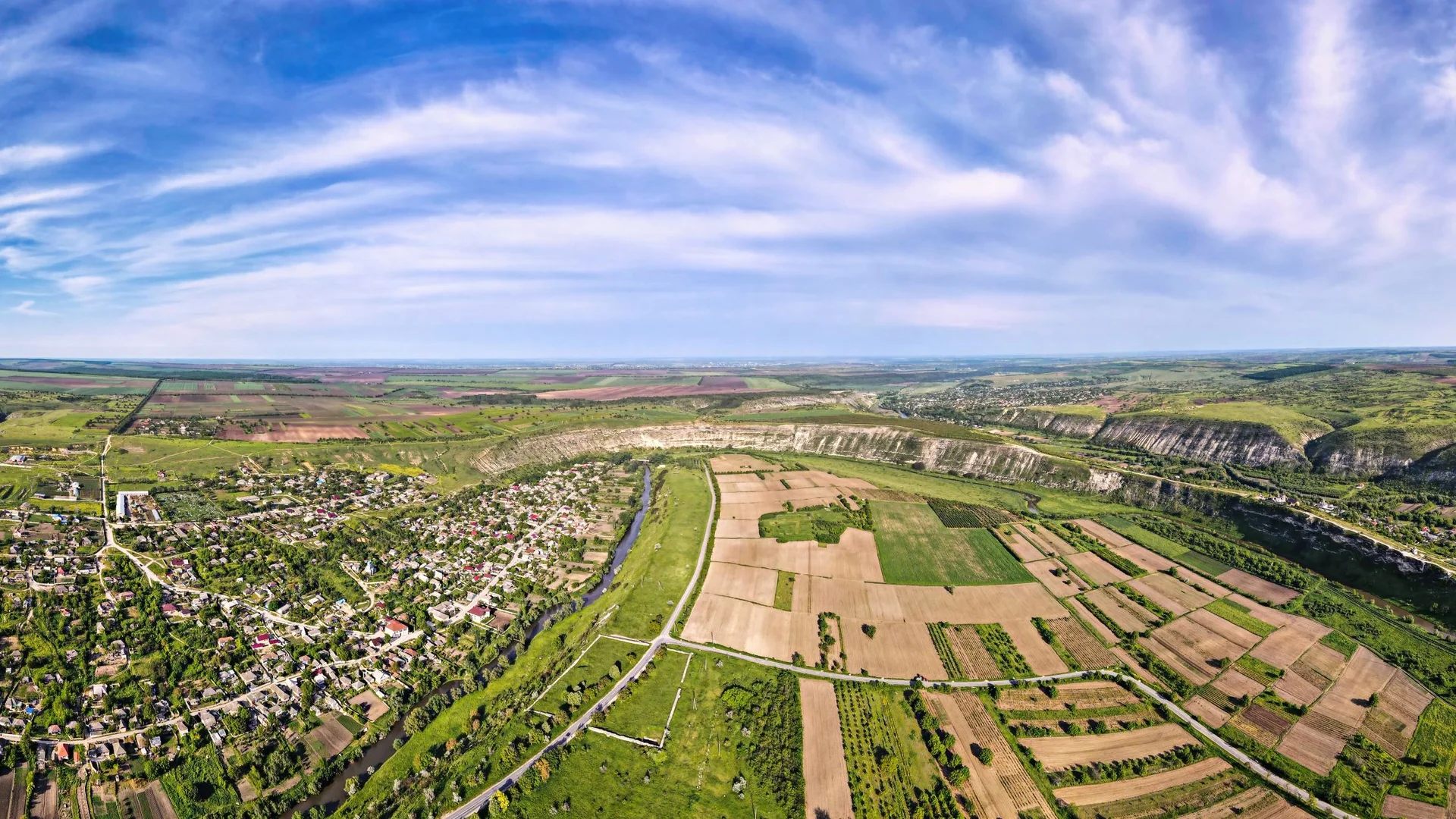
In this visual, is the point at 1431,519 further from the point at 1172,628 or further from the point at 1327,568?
the point at 1172,628

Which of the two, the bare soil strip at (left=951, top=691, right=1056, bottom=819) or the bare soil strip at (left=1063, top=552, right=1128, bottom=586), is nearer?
the bare soil strip at (left=951, top=691, right=1056, bottom=819)

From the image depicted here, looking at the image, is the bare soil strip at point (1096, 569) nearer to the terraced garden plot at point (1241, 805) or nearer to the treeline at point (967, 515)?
the treeline at point (967, 515)

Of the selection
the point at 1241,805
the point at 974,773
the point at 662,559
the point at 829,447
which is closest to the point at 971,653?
the point at 974,773

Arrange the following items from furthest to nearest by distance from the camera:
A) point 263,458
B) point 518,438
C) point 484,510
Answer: point 518,438, point 263,458, point 484,510

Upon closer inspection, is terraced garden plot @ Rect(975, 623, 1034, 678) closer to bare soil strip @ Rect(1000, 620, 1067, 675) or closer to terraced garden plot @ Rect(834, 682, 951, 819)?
bare soil strip @ Rect(1000, 620, 1067, 675)

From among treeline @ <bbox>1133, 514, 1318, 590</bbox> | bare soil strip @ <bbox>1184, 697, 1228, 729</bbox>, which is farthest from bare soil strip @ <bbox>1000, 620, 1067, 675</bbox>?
treeline @ <bbox>1133, 514, 1318, 590</bbox>

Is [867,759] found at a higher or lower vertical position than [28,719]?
lower

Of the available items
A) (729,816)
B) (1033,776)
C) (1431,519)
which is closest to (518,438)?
(729,816)
